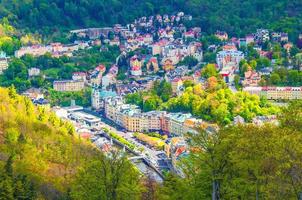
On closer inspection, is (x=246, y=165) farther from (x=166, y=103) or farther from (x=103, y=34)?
(x=103, y=34)

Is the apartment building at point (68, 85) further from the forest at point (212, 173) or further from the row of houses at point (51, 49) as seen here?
→ the forest at point (212, 173)

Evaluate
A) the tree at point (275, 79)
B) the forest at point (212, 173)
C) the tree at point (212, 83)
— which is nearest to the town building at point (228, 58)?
the tree at point (275, 79)

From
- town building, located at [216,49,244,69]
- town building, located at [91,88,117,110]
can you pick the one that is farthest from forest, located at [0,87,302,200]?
town building, located at [216,49,244,69]

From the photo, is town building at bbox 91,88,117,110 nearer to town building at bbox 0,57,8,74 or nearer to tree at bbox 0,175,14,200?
town building at bbox 0,57,8,74

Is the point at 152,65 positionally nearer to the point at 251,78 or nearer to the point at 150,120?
the point at 251,78

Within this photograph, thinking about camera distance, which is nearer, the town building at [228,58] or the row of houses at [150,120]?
the row of houses at [150,120]

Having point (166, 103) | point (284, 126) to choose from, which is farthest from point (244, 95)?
point (284, 126)
